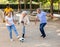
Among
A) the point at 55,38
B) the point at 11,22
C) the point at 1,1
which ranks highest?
the point at 11,22

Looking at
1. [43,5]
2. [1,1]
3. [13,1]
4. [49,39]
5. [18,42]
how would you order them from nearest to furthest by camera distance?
[18,42], [49,39], [43,5], [13,1], [1,1]

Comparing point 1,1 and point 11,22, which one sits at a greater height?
point 11,22

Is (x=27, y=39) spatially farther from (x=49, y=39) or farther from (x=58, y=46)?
(x=58, y=46)

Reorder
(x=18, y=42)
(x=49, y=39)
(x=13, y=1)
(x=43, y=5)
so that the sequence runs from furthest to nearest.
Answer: (x=13, y=1), (x=43, y=5), (x=49, y=39), (x=18, y=42)

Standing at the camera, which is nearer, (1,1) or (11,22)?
(11,22)

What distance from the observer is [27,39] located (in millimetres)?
13391

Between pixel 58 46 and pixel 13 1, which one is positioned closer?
pixel 58 46

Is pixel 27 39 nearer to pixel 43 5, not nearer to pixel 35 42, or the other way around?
pixel 35 42

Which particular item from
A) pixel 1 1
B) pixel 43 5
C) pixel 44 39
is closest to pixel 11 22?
pixel 44 39

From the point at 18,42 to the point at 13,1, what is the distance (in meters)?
41.7

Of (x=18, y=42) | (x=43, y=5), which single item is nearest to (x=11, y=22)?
(x=18, y=42)

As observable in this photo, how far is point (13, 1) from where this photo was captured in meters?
53.7

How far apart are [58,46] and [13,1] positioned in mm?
42837

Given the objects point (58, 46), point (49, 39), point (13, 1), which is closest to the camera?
point (58, 46)
